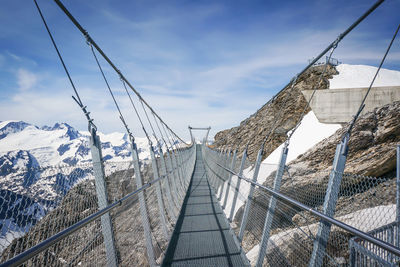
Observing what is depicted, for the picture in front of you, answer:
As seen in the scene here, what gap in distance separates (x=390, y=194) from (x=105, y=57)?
413cm

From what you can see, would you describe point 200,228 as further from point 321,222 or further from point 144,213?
point 321,222

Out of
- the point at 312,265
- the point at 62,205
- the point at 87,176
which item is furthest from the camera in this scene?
the point at 87,176

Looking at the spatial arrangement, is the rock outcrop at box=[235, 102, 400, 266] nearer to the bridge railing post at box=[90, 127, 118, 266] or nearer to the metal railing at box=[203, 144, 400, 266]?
the metal railing at box=[203, 144, 400, 266]

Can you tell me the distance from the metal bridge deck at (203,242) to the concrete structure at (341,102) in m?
6.25

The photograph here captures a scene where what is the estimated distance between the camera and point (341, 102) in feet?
30.2

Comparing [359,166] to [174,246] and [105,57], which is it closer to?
[174,246]

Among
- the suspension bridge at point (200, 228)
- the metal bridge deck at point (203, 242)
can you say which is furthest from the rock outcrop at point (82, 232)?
the metal bridge deck at point (203, 242)

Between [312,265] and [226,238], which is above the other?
[312,265]

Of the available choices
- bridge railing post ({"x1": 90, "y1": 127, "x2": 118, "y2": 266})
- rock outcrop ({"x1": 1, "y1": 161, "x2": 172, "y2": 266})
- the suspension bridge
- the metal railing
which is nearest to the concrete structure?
the suspension bridge

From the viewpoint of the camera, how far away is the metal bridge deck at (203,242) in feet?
10.1

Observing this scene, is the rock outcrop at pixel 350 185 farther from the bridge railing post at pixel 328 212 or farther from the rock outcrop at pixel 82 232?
the rock outcrop at pixel 82 232

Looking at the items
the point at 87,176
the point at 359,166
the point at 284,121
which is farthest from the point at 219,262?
the point at 284,121

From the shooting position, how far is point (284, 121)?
11211mm

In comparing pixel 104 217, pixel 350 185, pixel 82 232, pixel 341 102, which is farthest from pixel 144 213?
pixel 341 102
